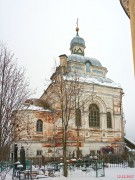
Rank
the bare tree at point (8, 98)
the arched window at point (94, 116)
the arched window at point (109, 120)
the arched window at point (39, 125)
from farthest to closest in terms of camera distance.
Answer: the arched window at point (109, 120) → the arched window at point (94, 116) → the arched window at point (39, 125) → the bare tree at point (8, 98)

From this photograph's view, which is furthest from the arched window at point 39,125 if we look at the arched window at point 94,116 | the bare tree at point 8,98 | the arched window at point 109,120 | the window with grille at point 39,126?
the bare tree at point 8,98

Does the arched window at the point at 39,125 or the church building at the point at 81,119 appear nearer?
the church building at the point at 81,119

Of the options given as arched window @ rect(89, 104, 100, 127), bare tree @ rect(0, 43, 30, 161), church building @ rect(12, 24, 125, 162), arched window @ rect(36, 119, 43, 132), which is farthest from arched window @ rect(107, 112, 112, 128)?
bare tree @ rect(0, 43, 30, 161)

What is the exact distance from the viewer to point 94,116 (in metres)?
33.8

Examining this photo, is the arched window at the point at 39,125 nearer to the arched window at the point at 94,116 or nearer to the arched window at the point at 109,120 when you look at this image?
the arched window at the point at 94,116

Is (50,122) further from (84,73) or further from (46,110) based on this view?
(84,73)

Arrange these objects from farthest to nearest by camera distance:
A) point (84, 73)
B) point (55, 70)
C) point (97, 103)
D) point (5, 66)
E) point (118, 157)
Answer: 1. point (84, 73)
2. point (97, 103)
3. point (118, 157)
4. point (55, 70)
5. point (5, 66)

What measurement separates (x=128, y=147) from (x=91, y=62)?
13567mm

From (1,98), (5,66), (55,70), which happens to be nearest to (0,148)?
(1,98)

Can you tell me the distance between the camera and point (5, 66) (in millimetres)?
8664

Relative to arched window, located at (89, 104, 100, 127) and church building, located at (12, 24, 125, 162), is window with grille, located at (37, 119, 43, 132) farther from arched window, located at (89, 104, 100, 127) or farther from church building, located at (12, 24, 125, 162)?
arched window, located at (89, 104, 100, 127)

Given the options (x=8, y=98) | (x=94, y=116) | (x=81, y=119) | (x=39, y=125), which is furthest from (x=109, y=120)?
(x=8, y=98)

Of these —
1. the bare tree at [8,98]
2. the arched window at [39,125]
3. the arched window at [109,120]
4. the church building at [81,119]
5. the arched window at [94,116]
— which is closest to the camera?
the bare tree at [8,98]

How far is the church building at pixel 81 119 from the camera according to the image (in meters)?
29.6
